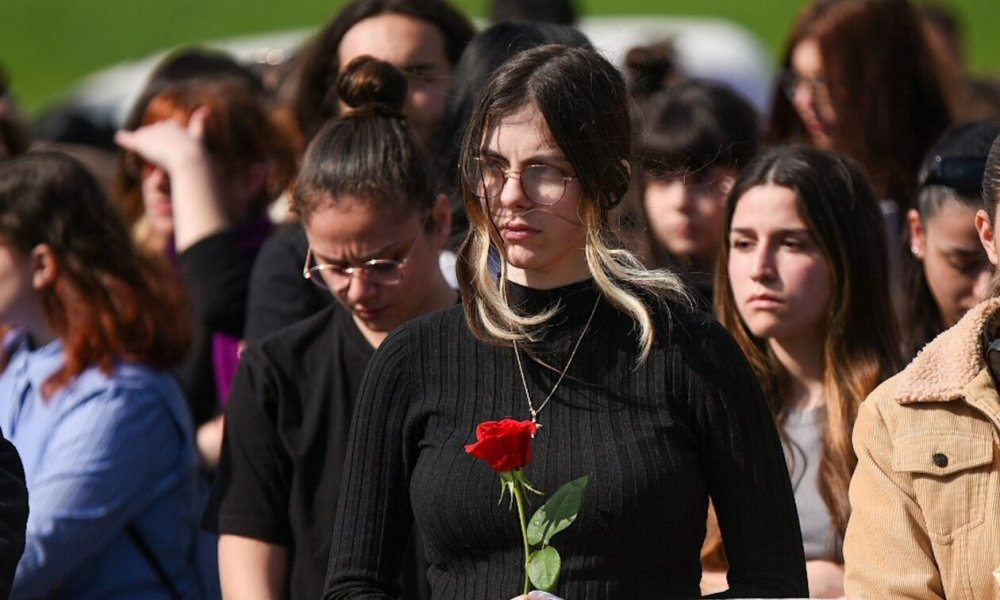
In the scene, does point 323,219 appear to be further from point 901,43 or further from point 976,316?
point 901,43

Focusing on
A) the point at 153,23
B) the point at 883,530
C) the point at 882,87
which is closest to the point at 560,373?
the point at 883,530

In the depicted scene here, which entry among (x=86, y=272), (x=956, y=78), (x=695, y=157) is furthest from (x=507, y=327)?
(x=956, y=78)

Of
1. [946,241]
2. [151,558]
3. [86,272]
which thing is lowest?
[151,558]

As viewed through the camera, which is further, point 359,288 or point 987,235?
point 359,288

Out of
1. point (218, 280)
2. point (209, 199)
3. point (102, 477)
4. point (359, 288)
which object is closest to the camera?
point (359, 288)

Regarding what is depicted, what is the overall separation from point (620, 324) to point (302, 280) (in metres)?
1.50

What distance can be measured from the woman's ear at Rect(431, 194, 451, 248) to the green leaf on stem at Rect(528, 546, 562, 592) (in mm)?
1207

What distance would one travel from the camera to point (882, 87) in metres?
4.98

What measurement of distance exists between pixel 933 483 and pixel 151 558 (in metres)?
2.07

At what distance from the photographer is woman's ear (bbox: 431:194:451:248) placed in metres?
3.66

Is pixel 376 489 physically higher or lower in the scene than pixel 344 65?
lower

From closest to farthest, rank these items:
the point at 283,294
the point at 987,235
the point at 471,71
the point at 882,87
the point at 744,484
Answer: the point at 744,484 → the point at 987,235 → the point at 471,71 → the point at 283,294 → the point at 882,87

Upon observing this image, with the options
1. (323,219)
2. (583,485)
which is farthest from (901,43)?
(583,485)

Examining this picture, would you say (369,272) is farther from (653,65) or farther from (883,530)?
(653,65)
